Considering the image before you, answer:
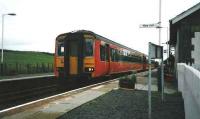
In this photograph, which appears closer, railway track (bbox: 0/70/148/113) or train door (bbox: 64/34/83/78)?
railway track (bbox: 0/70/148/113)

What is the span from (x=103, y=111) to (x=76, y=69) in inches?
390

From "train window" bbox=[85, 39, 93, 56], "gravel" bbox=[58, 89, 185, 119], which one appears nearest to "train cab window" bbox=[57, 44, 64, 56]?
"train window" bbox=[85, 39, 93, 56]

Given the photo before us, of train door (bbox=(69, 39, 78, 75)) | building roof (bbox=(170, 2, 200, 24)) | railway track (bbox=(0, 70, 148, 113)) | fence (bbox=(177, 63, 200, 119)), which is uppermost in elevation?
building roof (bbox=(170, 2, 200, 24))

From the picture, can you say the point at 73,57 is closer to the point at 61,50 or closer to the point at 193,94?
the point at 61,50

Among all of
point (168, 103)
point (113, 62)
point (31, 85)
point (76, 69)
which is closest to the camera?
point (168, 103)

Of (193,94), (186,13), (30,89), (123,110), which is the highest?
(186,13)

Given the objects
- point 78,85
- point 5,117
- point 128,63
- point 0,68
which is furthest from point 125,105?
point 0,68

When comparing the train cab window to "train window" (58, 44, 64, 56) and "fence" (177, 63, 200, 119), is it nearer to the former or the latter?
"train window" (58, 44, 64, 56)

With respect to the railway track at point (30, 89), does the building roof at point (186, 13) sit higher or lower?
higher

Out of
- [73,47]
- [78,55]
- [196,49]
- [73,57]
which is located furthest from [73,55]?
[196,49]

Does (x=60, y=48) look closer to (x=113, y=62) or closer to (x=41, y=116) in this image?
(x=113, y=62)

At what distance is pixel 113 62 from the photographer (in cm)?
2506

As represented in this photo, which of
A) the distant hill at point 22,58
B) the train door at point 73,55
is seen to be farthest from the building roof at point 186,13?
the distant hill at point 22,58

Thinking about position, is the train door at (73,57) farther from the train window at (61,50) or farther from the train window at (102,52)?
the train window at (102,52)
